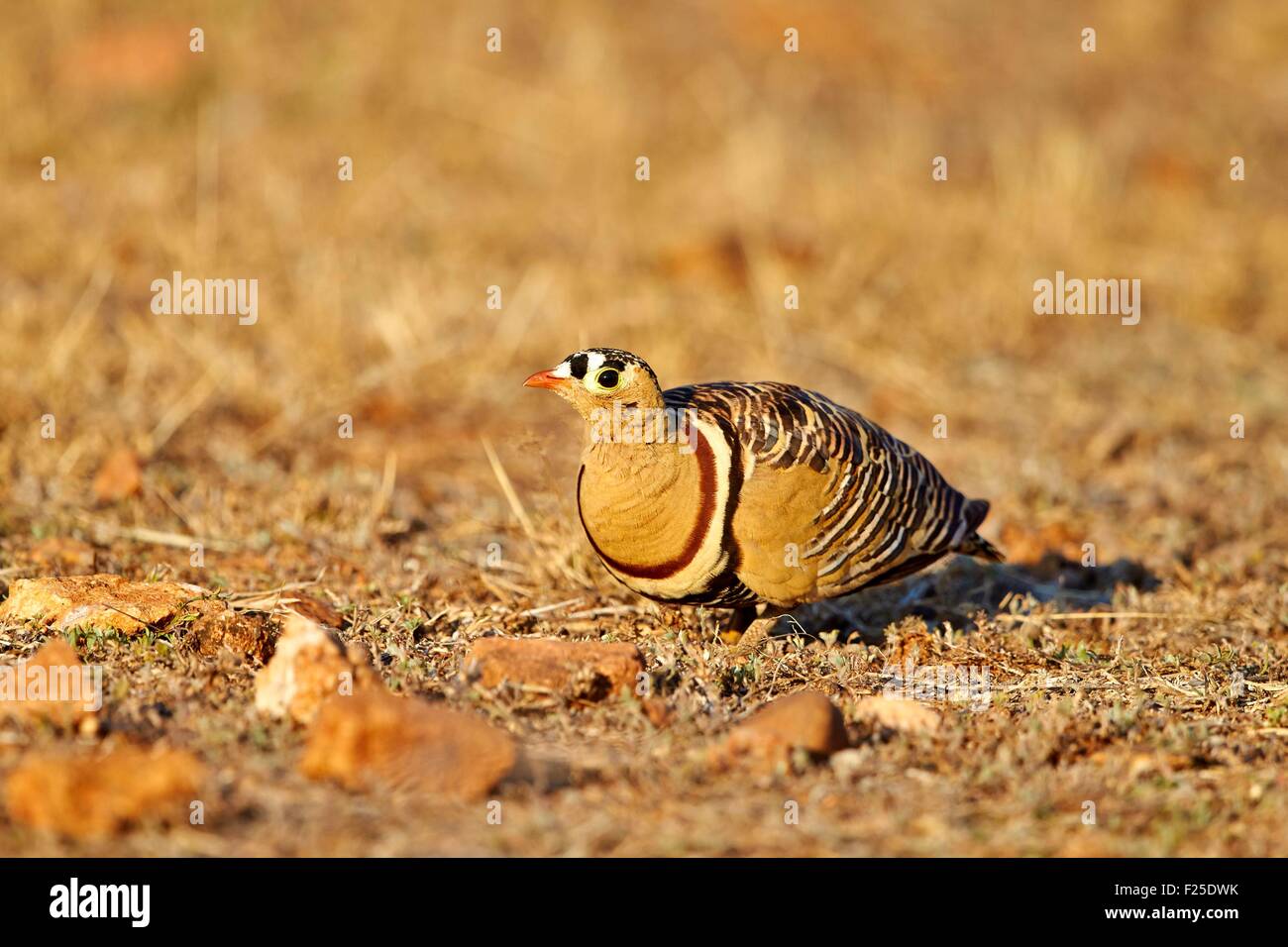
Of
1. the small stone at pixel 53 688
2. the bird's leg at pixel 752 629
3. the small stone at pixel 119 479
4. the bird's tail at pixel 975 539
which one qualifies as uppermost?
the small stone at pixel 119 479

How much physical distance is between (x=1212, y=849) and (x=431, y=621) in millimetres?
2290

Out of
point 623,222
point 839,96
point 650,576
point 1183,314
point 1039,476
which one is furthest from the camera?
point 839,96

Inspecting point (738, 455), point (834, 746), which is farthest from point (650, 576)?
point (834, 746)

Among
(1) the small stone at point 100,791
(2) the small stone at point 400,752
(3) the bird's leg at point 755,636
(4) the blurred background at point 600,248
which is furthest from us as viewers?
(4) the blurred background at point 600,248

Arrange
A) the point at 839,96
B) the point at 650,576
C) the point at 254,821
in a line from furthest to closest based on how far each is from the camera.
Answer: the point at 839,96 < the point at 650,576 < the point at 254,821

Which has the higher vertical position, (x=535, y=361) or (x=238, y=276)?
(x=238, y=276)

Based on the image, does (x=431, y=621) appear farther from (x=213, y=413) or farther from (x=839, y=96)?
(x=839, y=96)

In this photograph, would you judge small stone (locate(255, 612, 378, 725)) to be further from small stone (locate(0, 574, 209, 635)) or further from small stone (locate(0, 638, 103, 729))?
small stone (locate(0, 574, 209, 635))

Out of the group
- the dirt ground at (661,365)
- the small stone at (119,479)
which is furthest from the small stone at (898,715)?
the small stone at (119,479)

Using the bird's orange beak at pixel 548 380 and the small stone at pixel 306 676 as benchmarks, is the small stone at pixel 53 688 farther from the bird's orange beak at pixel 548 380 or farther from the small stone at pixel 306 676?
the bird's orange beak at pixel 548 380

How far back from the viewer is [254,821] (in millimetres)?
3031

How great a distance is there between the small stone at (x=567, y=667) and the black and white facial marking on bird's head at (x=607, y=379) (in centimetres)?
66

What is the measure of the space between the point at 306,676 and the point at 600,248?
590 centimetres

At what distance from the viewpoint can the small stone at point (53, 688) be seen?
3395 millimetres
